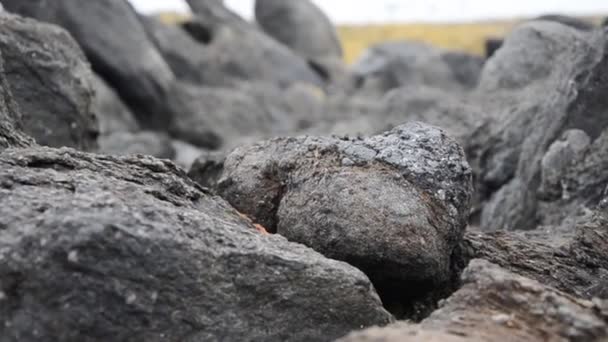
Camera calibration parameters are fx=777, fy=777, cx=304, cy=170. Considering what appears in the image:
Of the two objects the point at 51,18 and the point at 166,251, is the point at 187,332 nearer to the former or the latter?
the point at 166,251

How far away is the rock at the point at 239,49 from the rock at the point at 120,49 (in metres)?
7.50

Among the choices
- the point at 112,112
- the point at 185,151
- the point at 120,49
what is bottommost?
the point at 185,151

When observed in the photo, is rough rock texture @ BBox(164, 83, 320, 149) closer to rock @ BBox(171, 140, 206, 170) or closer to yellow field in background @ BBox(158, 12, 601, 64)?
rock @ BBox(171, 140, 206, 170)

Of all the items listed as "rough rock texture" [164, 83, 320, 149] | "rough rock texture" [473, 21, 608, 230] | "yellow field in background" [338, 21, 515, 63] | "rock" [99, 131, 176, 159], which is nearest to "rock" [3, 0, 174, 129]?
"rough rock texture" [164, 83, 320, 149]

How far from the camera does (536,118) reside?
8.39 metres

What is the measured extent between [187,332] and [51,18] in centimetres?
1351

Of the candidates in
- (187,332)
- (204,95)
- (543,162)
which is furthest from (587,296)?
(204,95)

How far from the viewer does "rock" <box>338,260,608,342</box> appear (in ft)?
11.0

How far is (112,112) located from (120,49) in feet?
5.05

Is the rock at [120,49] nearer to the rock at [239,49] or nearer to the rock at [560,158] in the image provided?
the rock at [239,49]

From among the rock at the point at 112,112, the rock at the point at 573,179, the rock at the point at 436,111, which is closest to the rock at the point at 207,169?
the rock at the point at 436,111

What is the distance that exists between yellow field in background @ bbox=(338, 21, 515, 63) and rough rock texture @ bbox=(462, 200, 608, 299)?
51.9 m

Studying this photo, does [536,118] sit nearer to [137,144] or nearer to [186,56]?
[137,144]

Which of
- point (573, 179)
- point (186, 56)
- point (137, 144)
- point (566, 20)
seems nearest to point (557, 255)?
point (573, 179)
